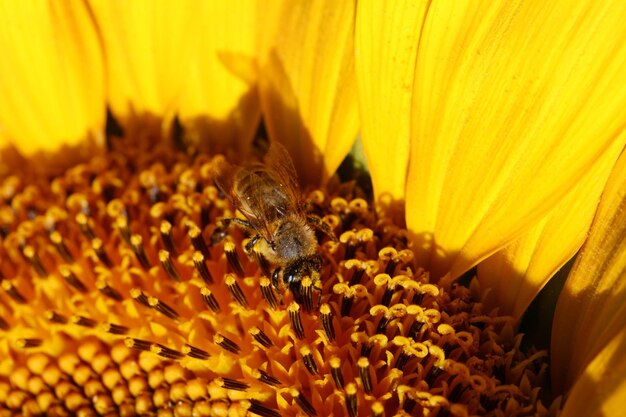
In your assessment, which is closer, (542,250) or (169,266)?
(542,250)

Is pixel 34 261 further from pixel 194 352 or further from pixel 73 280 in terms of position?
pixel 194 352

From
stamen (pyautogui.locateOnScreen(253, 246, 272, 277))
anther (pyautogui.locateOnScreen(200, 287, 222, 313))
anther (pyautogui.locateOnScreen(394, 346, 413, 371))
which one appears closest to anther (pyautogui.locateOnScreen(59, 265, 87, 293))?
anther (pyautogui.locateOnScreen(200, 287, 222, 313))

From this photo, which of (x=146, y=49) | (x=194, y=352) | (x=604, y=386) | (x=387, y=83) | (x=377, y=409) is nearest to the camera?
(x=604, y=386)

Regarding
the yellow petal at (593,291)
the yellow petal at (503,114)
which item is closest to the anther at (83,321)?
the yellow petal at (503,114)

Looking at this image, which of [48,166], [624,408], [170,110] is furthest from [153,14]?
[624,408]

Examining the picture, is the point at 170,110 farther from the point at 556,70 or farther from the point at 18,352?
the point at 556,70

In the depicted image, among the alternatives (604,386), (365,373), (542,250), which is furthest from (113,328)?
(604,386)

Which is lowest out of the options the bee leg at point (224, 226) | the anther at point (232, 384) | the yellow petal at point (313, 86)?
the anther at point (232, 384)

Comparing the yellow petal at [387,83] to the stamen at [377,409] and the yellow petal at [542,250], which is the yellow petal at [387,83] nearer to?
the yellow petal at [542,250]

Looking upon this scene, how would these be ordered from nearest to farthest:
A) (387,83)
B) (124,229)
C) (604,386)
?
(604,386), (387,83), (124,229)
